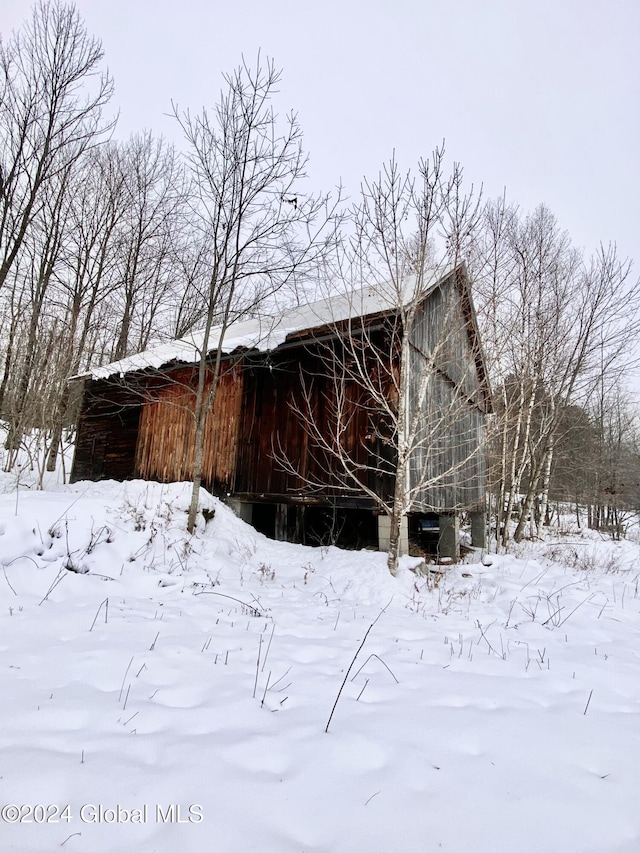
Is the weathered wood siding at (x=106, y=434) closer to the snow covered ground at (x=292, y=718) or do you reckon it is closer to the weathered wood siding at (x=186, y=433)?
the weathered wood siding at (x=186, y=433)

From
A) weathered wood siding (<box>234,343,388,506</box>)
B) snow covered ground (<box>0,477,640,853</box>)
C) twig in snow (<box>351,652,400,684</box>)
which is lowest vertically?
twig in snow (<box>351,652,400,684</box>)

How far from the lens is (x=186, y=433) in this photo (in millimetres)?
10383

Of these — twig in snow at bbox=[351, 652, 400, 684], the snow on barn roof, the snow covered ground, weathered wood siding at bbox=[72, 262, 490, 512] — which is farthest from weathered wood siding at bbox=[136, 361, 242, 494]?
twig in snow at bbox=[351, 652, 400, 684]

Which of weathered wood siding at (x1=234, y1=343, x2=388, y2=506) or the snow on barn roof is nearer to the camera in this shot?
the snow on barn roof

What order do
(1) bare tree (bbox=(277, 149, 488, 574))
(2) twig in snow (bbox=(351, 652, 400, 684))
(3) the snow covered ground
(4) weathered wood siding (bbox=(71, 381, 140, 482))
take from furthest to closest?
(4) weathered wood siding (bbox=(71, 381, 140, 482))
(1) bare tree (bbox=(277, 149, 488, 574))
(2) twig in snow (bbox=(351, 652, 400, 684))
(3) the snow covered ground

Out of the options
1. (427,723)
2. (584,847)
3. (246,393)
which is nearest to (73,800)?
(427,723)

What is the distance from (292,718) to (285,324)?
28.9 feet

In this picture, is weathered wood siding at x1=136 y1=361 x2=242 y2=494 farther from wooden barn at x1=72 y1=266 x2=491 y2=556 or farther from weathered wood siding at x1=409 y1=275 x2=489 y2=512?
weathered wood siding at x1=409 y1=275 x2=489 y2=512

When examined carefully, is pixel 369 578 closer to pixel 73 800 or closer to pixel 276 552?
pixel 276 552

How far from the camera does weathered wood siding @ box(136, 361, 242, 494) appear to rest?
9.57 metres

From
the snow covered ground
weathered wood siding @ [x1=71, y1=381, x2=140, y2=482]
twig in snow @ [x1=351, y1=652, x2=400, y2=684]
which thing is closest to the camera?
the snow covered ground

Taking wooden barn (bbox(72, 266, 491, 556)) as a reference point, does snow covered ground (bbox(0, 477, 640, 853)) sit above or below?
below

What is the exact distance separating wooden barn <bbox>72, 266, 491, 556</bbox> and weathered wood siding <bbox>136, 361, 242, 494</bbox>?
3 centimetres

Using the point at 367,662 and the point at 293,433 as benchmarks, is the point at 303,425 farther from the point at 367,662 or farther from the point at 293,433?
the point at 367,662
